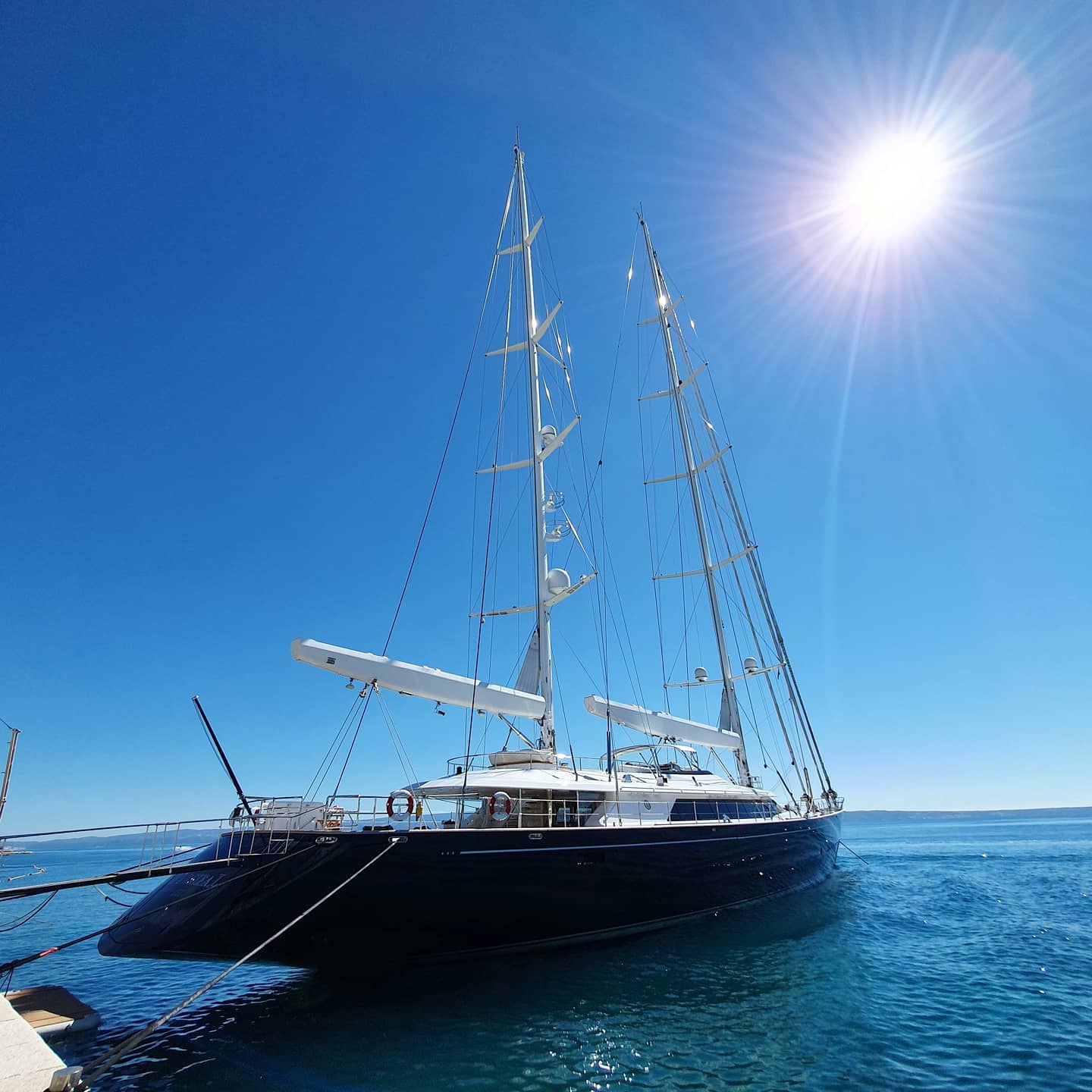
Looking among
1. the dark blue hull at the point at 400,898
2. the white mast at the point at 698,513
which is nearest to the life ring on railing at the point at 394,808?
the dark blue hull at the point at 400,898

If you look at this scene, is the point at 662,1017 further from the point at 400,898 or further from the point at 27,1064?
the point at 27,1064

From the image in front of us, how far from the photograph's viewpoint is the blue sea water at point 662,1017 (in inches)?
318

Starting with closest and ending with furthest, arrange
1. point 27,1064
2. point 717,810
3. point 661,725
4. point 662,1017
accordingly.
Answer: point 27,1064, point 662,1017, point 717,810, point 661,725

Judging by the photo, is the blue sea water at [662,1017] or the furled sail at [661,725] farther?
the furled sail at [661,725]

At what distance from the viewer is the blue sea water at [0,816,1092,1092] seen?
8.09 meters

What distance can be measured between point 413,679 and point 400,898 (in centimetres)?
428

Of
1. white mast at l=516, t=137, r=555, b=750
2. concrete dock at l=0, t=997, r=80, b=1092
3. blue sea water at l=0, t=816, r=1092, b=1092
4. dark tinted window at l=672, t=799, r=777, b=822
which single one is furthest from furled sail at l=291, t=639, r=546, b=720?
concrete dock at l=0, t=997, r=80, b=1092

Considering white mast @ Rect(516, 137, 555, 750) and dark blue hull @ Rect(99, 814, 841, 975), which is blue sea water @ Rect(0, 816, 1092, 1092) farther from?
white mast @ Rect(516, 137, 555, 750)

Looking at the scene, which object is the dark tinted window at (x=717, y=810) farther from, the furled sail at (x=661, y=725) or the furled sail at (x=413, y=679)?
the furled sail at (x=413, y=679)

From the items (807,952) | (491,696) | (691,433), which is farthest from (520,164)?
(807,952)

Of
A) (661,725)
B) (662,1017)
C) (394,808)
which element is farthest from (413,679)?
(661,725)

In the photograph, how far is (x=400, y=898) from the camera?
1122 cm

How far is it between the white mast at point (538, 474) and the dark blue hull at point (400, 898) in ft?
13.4

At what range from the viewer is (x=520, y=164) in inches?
891
